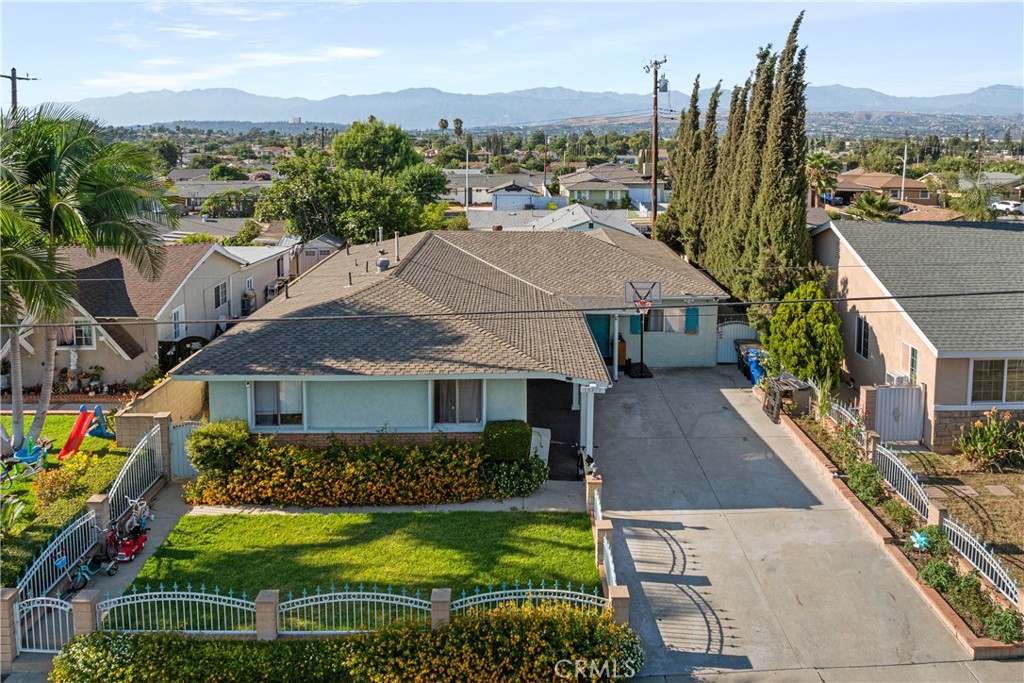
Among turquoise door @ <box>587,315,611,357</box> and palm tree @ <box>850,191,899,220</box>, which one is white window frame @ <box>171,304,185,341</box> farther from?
palm tree @ <box>850,191,899,220</box>

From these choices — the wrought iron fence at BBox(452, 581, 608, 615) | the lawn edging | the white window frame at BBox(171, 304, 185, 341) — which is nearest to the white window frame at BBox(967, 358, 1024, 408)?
the lawn edging

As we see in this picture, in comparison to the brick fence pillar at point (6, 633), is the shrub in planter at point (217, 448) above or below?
above

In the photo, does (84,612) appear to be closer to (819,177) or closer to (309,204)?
(309,204)

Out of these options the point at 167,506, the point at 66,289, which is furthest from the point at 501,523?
the point at 66,289

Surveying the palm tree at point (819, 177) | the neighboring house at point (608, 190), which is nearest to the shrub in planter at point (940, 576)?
the palm tree at point (819, 177)

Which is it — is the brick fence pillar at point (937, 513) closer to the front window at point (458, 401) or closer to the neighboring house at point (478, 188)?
the front window at point (458, 401)
